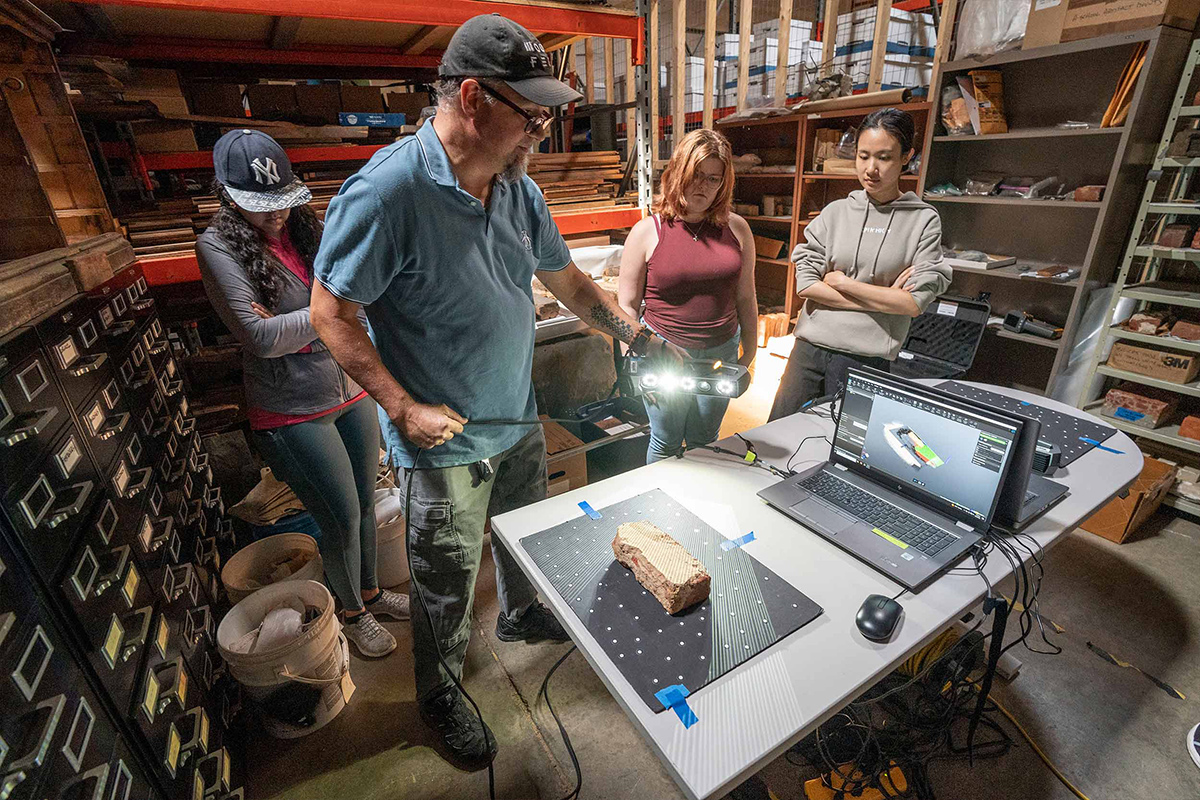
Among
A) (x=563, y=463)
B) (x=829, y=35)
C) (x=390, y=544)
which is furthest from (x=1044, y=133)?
(x=390, y=544)

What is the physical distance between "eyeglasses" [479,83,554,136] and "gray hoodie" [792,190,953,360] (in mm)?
1208

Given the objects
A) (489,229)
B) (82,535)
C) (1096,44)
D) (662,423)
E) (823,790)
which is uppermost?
(1096,44)

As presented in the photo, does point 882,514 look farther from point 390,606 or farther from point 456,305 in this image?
point 390,606

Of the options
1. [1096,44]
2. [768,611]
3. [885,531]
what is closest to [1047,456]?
[885,531]

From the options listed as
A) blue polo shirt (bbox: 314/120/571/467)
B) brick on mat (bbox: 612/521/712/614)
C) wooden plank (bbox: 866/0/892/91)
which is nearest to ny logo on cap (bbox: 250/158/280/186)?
blue polo shirt (bbox: 314/120/571/467)

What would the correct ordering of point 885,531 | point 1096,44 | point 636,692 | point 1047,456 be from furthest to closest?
point 1096,44 → point 1047,456 → point 885,531 → point 636,692

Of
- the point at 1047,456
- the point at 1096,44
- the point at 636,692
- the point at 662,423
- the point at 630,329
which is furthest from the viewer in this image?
the point at 1096,44

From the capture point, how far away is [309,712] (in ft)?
5.27

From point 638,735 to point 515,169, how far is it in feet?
4.61

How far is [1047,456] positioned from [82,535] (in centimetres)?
202

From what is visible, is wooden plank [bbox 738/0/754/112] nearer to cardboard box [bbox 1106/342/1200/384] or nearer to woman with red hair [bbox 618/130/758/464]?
woman with red hair [bbox 618/130/758/464]

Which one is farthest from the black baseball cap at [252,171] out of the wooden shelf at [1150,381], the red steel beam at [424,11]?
the wooden shelf at [1150,381]

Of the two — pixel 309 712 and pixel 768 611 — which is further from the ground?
pixel 768 611

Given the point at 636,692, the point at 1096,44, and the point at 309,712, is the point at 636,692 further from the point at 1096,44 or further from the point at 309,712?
the point at 1096,44
